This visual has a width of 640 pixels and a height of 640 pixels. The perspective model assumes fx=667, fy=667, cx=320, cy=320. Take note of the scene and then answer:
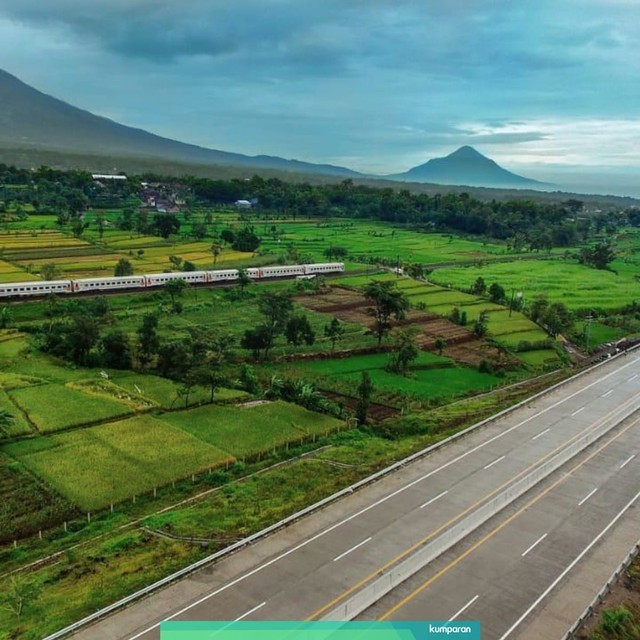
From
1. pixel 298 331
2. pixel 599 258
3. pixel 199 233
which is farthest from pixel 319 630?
pixel 599 258

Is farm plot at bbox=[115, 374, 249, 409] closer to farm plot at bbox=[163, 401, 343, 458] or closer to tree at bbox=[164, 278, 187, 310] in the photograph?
farm plot at bbox=[163, 401, 343, 458]

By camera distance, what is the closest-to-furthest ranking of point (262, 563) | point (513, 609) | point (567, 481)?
point (513, 609) < point (262, 563) < point (567, 481)

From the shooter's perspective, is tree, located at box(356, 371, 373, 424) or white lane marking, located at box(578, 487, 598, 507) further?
tree, located at box(356, 371, 373, 424)

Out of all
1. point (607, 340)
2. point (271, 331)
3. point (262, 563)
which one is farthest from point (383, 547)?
point (607, 340)

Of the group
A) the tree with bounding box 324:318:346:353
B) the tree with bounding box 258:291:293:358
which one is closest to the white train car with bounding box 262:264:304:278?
the tree with bounding box 324:318:346:353

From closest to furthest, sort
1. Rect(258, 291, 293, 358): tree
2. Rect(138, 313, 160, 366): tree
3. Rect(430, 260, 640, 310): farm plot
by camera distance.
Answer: Rect(138, 313, 160, 366): tree
Rect(258, 291, 293, 358): tree
Rect(430, 260, 640, 310): farm plot

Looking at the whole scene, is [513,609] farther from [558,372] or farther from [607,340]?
[607,340]

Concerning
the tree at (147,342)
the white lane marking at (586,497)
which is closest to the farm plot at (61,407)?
the tree at (147,342)
